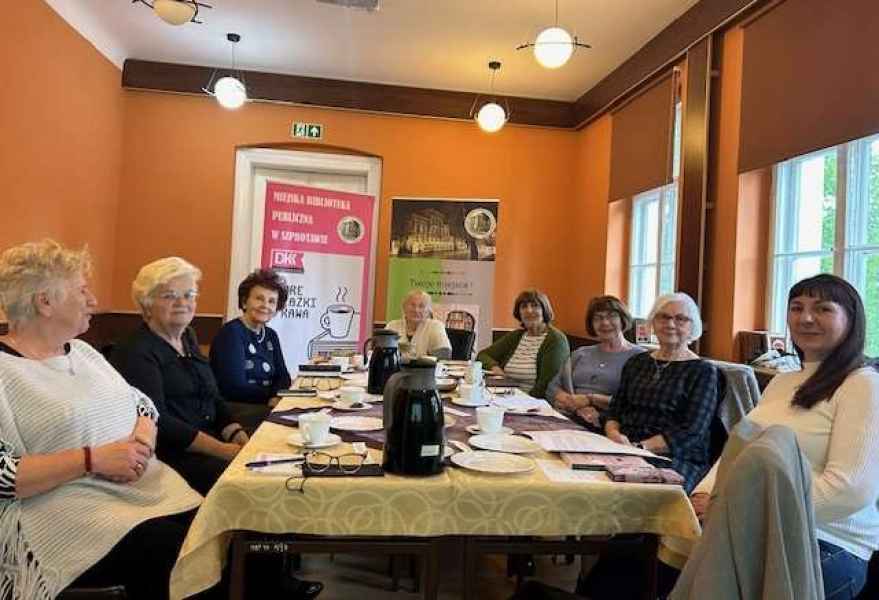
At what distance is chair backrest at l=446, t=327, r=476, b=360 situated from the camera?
4.33m

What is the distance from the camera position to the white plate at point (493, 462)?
1403 mm

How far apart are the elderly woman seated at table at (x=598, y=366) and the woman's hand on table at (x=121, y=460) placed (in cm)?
184

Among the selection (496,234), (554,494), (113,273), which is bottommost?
(554,494)

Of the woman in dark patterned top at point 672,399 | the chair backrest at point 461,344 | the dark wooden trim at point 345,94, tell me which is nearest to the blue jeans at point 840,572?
the woman in dark patterned top at point 672,399

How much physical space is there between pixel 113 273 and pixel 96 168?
0.91m

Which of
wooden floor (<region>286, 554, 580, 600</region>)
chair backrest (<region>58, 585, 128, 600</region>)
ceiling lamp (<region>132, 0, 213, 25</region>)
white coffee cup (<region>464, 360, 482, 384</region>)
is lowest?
wooden floor (<region>286, 554, 580, 600</region>)

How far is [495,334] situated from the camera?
5672mm

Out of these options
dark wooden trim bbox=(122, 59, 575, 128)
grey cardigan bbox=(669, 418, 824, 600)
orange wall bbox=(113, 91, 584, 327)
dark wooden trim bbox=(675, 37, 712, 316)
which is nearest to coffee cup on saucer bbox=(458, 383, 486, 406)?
grey cardigan bbox=(669, 418, 824, 600)

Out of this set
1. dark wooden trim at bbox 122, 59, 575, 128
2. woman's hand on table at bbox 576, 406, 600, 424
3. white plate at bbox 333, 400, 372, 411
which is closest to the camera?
white plate at bbox 333, 400, 372, 411

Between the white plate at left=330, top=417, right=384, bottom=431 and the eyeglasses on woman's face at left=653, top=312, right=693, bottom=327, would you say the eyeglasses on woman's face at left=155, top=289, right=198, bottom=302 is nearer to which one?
the white plate at left=330, top=417, right=384, bottom=431

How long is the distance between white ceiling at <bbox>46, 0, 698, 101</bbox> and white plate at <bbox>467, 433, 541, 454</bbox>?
3.04m

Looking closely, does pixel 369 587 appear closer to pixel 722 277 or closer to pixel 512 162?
pixel 722 277

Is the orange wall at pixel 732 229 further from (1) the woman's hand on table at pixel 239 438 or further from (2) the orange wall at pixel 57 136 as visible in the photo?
(2) the orange wall at pixel 57 136

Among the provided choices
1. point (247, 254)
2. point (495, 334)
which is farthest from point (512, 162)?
point (247, 254)
